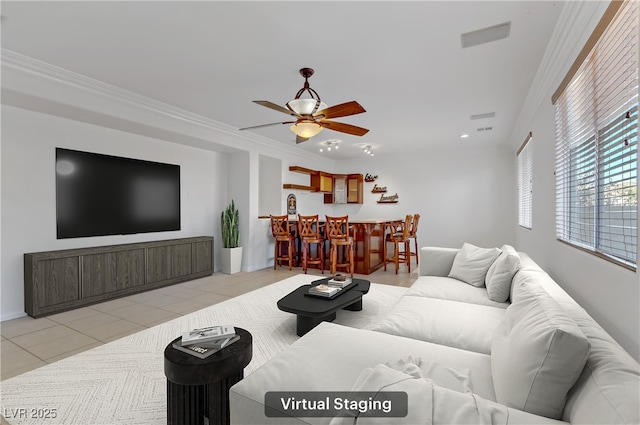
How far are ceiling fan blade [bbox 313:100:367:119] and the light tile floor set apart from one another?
8.81 ft

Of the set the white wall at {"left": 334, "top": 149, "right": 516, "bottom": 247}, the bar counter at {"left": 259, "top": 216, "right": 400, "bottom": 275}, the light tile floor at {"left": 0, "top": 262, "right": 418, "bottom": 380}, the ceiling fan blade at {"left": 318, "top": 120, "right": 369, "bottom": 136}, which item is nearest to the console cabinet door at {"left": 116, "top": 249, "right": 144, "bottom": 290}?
the light tile floor at {"left": 0, "top": 262, "right": 418, "bottom": 380}

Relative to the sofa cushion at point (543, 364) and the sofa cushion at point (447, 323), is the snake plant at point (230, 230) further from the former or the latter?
the sofa cushion at point (543, 364)

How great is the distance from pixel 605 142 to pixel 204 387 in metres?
2.56

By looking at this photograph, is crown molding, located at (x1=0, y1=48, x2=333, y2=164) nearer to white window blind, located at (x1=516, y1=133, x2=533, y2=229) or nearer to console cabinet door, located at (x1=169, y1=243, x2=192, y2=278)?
console cabinet door, located at (x1=169, y1=243, x2=192, y2=278)

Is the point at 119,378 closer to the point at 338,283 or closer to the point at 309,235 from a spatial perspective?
the point at 338,283

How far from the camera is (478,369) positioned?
4.45 feet

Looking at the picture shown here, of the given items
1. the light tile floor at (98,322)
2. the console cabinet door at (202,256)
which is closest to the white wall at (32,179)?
the light tile floor at (98,322)

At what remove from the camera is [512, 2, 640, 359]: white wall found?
53.2 inches

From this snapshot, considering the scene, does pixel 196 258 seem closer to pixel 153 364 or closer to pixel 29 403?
pixel 153 364

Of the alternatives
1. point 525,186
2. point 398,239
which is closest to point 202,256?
point 398,239

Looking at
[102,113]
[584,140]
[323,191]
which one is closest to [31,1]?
[102,113]

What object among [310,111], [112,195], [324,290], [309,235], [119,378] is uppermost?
[310,111]

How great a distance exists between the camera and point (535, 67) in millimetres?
2854

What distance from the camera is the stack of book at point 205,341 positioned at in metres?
1.49
